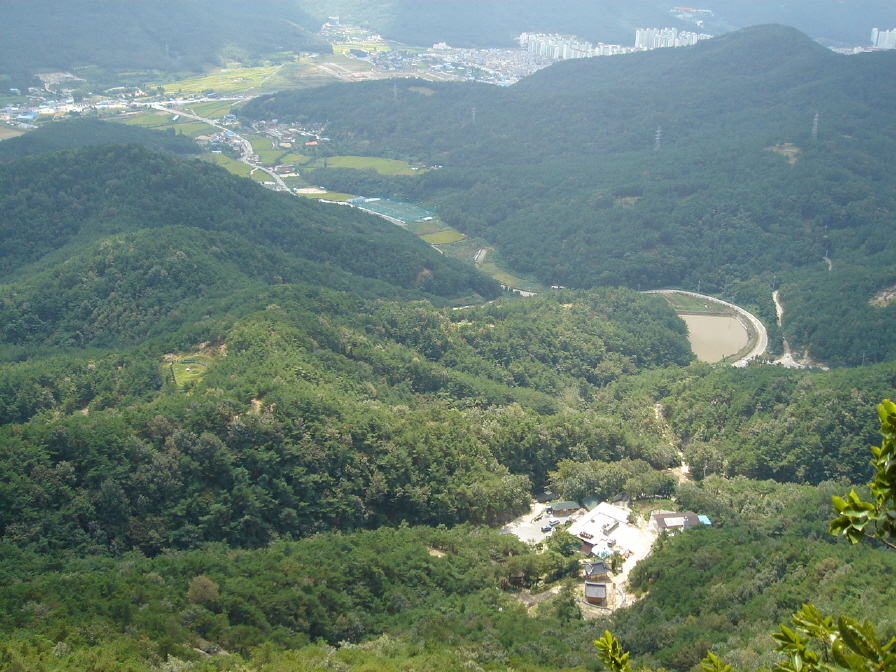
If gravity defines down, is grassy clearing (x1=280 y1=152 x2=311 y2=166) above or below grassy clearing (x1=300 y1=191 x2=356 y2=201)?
above

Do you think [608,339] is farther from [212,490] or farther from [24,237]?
[24,237]

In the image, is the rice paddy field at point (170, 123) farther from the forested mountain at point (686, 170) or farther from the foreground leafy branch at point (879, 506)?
the foreground leafy branch at point (879, 506)

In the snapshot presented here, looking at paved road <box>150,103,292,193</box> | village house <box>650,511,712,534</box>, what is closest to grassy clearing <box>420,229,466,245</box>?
paved road <box>150,103,292,193</box>

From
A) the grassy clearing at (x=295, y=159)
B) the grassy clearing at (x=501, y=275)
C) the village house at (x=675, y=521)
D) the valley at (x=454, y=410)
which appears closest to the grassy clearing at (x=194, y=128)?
the valley at (x=454, y=410)

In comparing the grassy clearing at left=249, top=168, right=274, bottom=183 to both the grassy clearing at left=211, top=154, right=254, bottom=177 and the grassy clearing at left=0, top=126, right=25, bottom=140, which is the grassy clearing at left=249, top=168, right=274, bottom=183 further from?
the grassy clearing at left=0, top=126, right=25, bottom=140

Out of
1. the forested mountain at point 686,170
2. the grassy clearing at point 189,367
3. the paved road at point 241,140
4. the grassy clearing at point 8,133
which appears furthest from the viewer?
the paved road at point 241,140

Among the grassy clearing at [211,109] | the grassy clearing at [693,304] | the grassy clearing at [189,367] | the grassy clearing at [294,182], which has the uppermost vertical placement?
the grassy clearing at [211,109]
